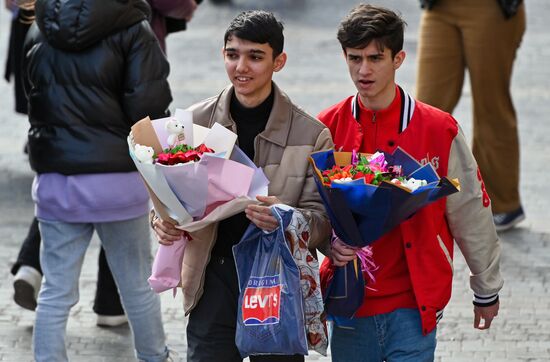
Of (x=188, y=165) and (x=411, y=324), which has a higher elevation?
(x=188, y=165)

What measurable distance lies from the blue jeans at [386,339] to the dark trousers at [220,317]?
191 millimetres

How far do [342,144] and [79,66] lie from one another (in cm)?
150

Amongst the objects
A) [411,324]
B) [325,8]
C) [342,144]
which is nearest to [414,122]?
[342,144]

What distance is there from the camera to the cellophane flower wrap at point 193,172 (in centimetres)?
434

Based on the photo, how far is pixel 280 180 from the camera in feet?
14.9

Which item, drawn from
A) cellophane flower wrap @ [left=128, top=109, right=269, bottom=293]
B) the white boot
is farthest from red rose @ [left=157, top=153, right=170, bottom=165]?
the white boot

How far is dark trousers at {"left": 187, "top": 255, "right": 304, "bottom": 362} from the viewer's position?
182 inches

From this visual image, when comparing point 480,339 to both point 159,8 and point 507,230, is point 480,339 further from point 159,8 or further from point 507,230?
point 159,8

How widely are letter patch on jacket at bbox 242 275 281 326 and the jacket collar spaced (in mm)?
492

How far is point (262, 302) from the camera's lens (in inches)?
173

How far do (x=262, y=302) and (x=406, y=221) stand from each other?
0.60m

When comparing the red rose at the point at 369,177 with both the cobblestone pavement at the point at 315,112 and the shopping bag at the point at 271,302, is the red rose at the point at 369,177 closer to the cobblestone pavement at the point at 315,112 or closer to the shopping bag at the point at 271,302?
the shopping bag at the point at 271,302

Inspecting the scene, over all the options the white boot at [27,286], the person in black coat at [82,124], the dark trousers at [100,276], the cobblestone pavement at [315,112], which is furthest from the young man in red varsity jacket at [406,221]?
the white boot at [27,286]

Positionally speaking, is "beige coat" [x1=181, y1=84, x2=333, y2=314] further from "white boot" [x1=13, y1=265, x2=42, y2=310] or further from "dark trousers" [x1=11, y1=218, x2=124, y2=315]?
"white boot" [x1=13, y1=265, x2=42, y2=310]
